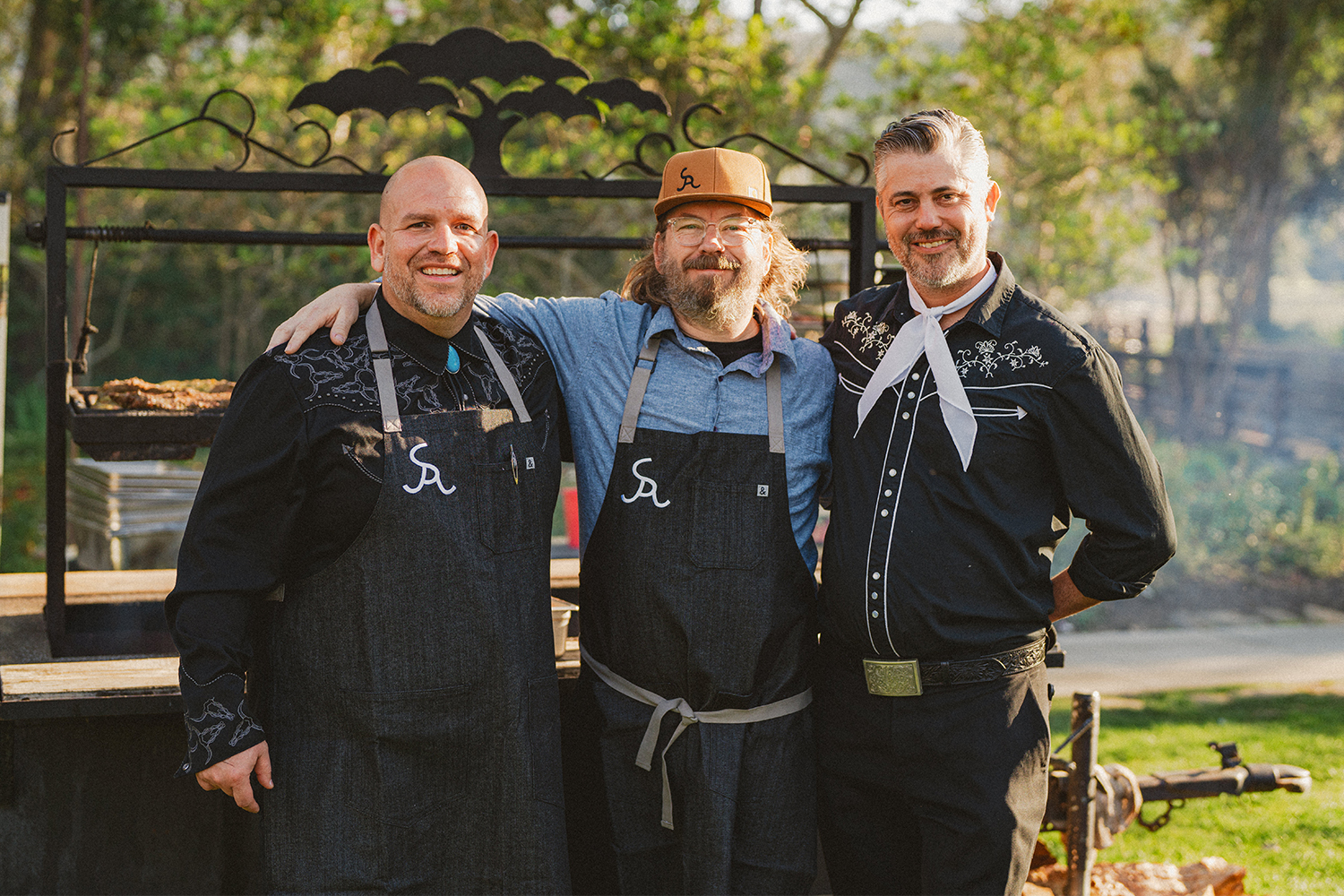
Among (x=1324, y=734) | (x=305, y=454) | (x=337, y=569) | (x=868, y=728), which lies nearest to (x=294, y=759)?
(x=337, y=569)

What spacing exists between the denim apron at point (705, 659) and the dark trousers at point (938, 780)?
0.09m

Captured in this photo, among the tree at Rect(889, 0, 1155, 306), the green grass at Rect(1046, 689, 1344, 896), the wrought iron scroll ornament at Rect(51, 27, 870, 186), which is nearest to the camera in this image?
the wrought iron scroll ornament at Rect(51, 27, 870, 186)

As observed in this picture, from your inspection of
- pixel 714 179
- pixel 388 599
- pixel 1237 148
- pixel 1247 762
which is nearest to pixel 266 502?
pixel 388 599

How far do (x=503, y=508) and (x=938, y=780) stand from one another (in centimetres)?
103

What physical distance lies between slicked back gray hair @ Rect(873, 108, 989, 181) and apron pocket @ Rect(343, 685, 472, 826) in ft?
4.62

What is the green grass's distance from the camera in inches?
151

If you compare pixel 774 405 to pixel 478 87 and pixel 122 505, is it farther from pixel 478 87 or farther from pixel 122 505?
pixel 122 505

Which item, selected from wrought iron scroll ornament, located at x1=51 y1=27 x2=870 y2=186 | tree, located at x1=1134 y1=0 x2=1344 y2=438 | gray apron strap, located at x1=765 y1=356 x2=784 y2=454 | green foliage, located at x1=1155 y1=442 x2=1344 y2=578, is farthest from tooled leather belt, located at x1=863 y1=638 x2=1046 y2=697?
tree, located at x1=1134 y1=0 x2=1344 y2=438

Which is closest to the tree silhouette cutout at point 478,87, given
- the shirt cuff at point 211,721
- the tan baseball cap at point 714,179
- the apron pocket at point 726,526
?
the tan baseball cap at point 714,179

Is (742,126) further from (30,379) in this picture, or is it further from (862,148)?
(30,379)

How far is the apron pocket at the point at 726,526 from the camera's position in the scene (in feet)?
7.41

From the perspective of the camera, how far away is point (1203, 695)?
5.63 m

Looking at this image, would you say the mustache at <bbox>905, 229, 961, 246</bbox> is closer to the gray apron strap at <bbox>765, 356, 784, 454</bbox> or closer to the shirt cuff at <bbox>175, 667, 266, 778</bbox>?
the gray apron strap at <bbox>765, 356, 784, 454</bbox>

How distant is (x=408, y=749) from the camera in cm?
213
